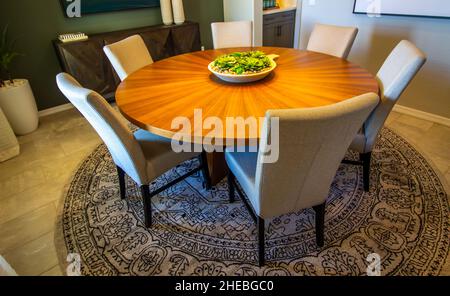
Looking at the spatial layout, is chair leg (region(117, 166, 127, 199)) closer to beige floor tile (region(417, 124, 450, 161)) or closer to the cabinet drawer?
beige floor tile (region(417, 124, 450, 161))

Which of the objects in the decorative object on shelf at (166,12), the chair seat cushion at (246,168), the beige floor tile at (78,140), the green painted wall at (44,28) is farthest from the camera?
the decorative object on shelf at (166,12)

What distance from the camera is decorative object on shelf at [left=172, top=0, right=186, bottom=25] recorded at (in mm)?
3318

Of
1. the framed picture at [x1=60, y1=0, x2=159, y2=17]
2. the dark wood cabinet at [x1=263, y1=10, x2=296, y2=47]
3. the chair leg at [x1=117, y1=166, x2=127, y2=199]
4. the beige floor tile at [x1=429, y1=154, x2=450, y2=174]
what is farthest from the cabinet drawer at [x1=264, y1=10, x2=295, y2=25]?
the chair leg at [x1=117, y1=166, x2=127, y2=199]

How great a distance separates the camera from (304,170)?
103cm

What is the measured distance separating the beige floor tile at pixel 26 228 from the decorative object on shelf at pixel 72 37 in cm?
184

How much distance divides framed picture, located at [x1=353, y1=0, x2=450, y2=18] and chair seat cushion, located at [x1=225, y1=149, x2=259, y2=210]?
218 cm

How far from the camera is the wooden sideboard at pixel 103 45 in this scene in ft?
9.05

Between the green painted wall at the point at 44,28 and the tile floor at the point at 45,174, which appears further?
the green painted wall at the point at 44,28

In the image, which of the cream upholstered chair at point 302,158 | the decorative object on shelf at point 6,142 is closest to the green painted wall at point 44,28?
the decorative object on shelf at point 6,142

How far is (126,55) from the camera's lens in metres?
2.07

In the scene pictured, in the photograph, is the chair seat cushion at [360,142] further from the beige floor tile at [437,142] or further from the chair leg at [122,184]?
the chair leg at [122,184]

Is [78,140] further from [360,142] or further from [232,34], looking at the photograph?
[360,142]
